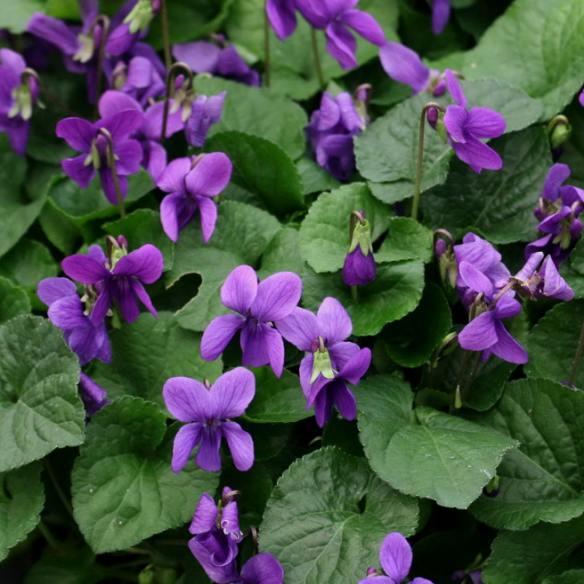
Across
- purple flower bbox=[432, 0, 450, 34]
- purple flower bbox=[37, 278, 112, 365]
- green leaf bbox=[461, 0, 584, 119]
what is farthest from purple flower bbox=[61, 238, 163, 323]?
purple flower bbox=[432, 0, 450, 34]

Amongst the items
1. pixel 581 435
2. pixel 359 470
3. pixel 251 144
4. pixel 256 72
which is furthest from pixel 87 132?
pixel 581 435

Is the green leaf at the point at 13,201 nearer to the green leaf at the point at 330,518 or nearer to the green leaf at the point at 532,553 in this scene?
the green leaf at the point at 330,518

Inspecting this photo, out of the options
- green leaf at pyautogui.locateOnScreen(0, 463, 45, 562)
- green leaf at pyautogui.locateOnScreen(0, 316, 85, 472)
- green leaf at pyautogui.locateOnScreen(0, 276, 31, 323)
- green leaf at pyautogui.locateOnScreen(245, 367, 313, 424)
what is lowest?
green leaf at pyautogui.locateOnScreen(0, 463, 45, 562)

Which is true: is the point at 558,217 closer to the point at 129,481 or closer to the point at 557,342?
the point at 557,342

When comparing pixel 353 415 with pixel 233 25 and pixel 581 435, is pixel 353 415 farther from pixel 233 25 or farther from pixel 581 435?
pixel 233 25

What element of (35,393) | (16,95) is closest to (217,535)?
(35,393)

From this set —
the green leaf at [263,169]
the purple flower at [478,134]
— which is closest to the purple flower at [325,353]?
the purple flower at [478,134]

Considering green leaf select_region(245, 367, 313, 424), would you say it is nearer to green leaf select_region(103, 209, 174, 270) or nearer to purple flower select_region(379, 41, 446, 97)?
green leaf select_region(103, 209, 174, 270)
